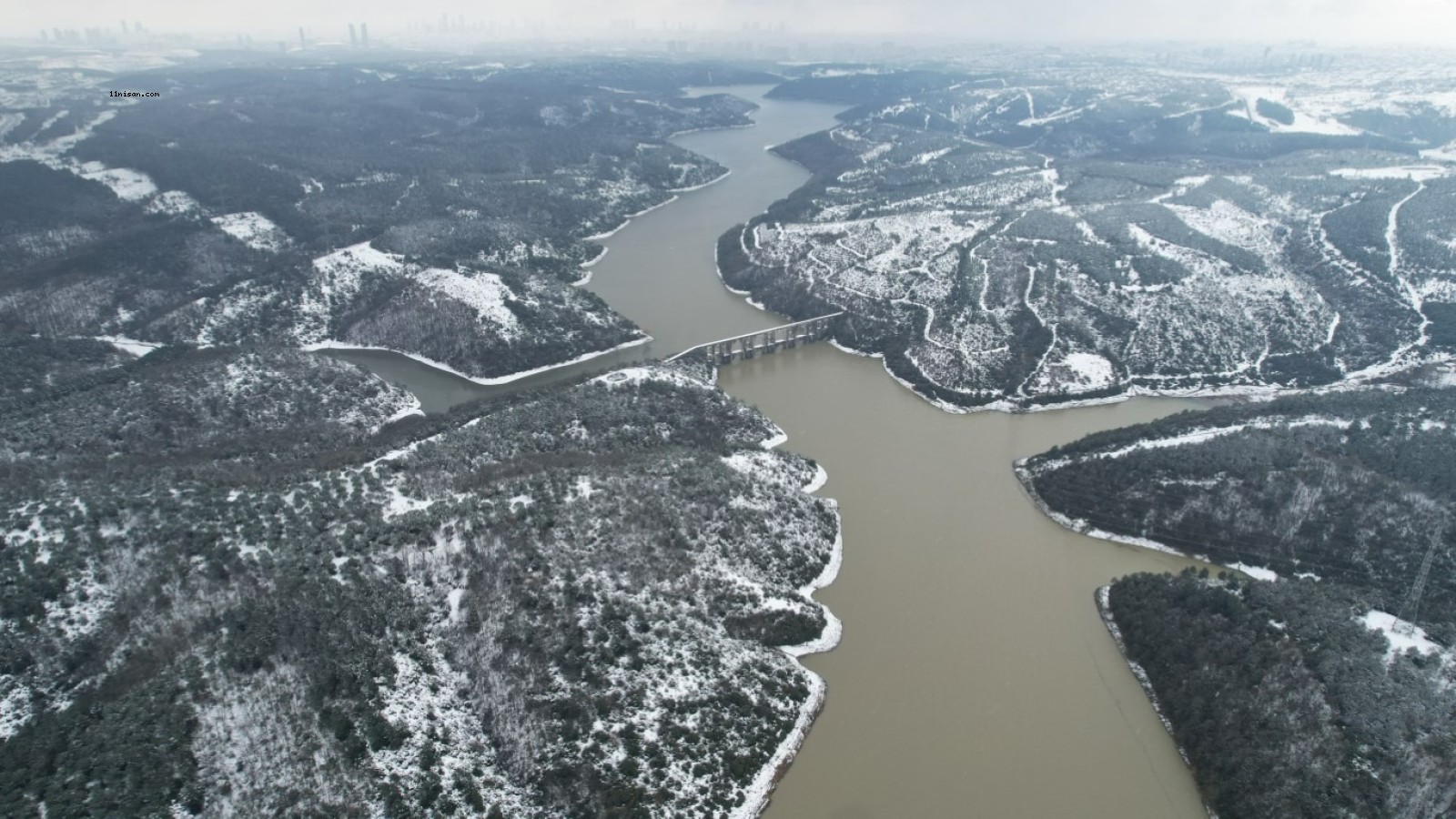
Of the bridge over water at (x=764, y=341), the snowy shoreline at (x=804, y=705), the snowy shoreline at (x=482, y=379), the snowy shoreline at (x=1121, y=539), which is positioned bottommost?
the snowy shoreline at (x=804, y=705)

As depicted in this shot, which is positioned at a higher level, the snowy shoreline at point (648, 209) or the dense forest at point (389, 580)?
the snowy shoreline at point (648, 209)

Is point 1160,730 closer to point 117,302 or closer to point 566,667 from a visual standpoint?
point 566,667

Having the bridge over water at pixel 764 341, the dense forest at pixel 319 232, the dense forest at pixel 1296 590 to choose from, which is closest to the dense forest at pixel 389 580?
the dense forest at pixel 319 232

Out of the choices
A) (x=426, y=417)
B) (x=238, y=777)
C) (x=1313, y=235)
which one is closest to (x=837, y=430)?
(x=426, y=417)

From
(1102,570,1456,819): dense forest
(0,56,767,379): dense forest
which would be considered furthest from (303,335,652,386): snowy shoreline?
(1102,570,1456,819): dense forest

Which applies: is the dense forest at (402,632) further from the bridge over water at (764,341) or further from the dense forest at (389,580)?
the bridge over water at (764,341)

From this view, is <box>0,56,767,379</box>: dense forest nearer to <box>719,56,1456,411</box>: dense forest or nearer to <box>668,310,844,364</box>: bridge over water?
<box>668,310,844,364</box>: bridge over water
